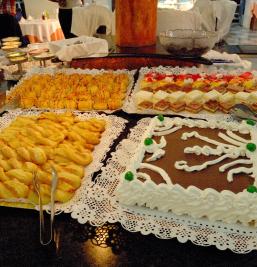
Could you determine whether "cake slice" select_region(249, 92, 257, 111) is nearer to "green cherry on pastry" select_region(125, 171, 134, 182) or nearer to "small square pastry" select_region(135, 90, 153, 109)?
"small square pastry" select_region(135, 90, 153, 109)

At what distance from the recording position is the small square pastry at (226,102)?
64.9 inches

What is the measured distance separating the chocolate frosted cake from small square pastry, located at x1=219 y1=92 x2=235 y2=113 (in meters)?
0.26

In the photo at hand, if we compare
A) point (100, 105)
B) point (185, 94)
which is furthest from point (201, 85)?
point (100, 105)

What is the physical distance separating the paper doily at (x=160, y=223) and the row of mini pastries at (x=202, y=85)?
869mm

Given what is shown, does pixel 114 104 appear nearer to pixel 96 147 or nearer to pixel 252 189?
pixel 96 147

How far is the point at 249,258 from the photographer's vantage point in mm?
824

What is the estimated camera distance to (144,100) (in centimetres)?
169

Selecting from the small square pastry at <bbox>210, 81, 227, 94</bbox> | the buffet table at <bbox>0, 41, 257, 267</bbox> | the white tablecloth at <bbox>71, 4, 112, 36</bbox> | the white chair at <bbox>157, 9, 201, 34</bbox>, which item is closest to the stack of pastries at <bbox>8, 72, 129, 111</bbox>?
the small square pastry at <bbox>210, 81, 227, 94</bbox>

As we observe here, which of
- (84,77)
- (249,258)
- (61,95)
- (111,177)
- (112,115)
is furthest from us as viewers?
(84,77)

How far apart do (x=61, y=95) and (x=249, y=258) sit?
49.9 inches

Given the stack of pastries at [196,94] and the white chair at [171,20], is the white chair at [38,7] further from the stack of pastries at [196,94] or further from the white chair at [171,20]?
the stack of pastries at [196,94]

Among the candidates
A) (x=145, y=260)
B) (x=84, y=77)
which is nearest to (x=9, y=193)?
(x=145, y=260)

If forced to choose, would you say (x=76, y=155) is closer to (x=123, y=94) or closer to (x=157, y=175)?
(x=157, y=175)

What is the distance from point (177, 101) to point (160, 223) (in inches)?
34.1
